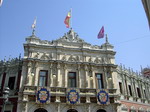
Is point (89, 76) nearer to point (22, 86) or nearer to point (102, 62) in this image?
point (102, 62)

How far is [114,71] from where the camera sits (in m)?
25.1

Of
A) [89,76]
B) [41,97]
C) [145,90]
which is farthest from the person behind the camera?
[145,90]

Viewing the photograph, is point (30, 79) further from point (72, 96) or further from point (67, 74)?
point (72, 96)

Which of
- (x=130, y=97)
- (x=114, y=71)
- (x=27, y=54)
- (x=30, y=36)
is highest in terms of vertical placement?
(x=30, y=36)

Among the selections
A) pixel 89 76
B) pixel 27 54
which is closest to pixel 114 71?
pixel 89 76

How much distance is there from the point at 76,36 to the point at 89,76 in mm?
7049

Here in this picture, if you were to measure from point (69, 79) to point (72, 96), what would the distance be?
295 cm

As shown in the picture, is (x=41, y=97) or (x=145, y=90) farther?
(x=145, y=90)

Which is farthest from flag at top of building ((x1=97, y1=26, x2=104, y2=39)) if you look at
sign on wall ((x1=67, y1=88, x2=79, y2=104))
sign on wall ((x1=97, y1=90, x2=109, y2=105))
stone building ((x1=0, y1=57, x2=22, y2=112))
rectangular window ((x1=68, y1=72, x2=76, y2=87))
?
stone building ((x1=0, y1=57, x2=22, y2=112))

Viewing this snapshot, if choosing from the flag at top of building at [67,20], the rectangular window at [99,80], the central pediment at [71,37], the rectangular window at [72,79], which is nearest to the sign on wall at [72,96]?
the rectangular window at [72,79]

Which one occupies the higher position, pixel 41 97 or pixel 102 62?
pixel 102 62

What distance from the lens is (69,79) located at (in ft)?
77.2

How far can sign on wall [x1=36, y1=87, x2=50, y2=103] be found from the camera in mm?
20375

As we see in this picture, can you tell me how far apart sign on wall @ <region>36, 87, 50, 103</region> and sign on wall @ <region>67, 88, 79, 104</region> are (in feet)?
8.87
